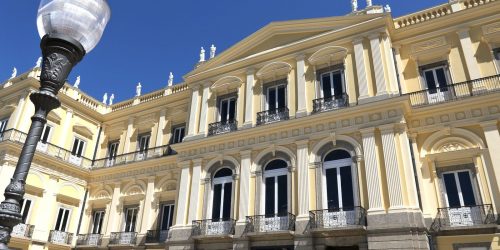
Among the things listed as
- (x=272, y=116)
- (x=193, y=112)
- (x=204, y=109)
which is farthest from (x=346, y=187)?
(x=193, y=112)

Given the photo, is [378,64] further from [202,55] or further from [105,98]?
[105,98]

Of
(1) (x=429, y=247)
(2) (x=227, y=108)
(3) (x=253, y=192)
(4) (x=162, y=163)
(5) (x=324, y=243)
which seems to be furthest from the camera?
(4) (x=162, y=163)

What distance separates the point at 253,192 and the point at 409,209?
518 cm

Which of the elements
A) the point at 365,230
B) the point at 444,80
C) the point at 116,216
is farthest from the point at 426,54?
the point at 116,216

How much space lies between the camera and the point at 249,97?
1553cm

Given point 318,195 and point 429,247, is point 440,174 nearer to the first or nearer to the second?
point 429,247

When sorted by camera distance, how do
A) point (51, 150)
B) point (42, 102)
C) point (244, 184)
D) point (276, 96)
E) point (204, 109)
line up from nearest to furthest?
point (42, 102) → point (244, 184) → point (276, 96) → point (204, 109) → point (51, 150)

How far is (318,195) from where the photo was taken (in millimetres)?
12305

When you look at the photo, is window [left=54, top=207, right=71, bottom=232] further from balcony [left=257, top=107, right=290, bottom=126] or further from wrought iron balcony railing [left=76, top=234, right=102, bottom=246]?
balcony [left=257, top=107, right=290, bottom=126]

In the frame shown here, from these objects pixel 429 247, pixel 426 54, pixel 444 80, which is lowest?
pixel 429 247

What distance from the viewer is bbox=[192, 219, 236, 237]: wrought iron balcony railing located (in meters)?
13.3

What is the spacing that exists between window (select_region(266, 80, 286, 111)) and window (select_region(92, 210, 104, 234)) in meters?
10.4

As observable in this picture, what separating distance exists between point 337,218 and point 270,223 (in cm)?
223

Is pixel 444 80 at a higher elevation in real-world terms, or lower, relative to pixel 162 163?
higher
